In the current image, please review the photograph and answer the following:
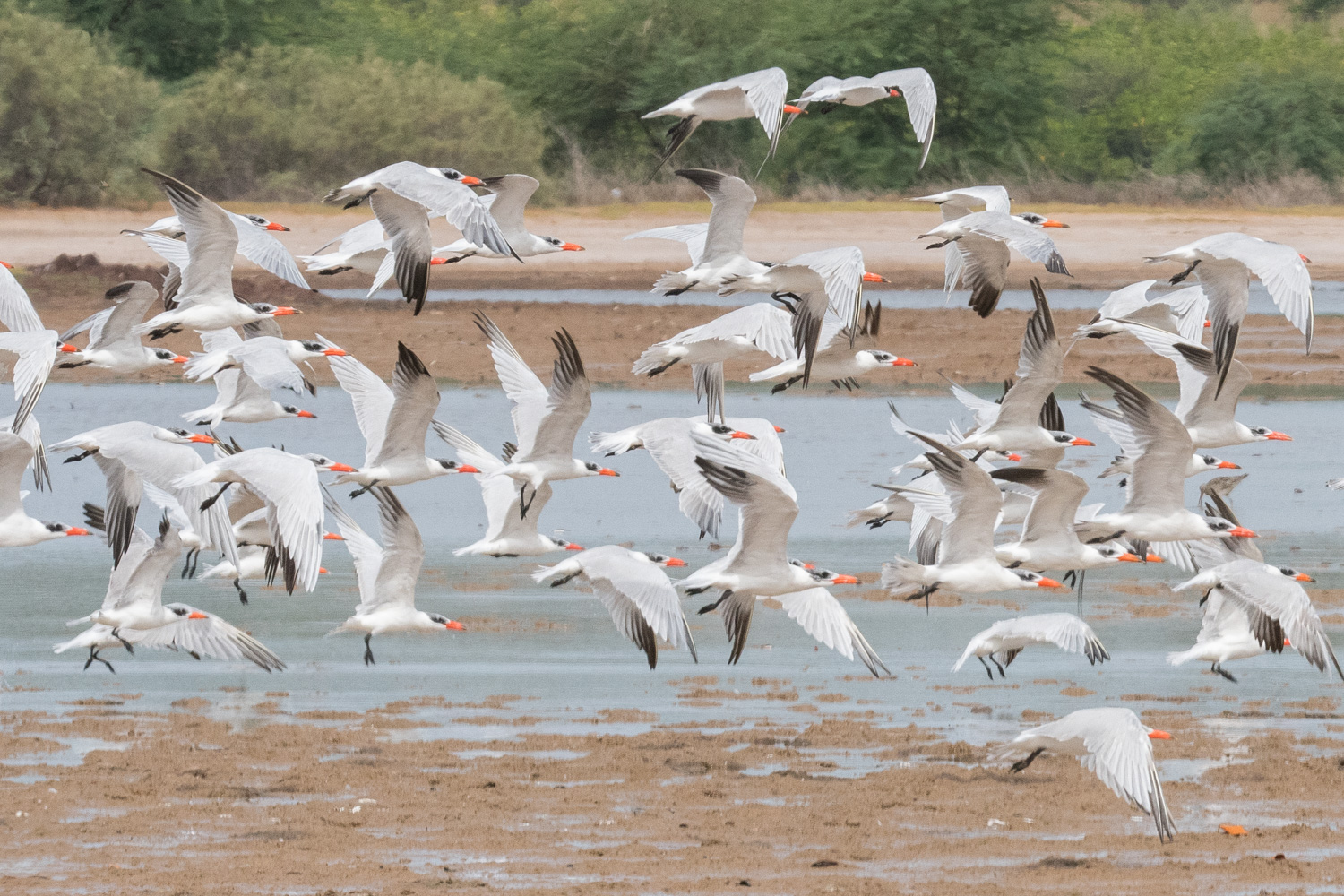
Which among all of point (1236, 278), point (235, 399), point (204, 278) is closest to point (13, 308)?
point (204, 278)

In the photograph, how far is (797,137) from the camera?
40.3 metres

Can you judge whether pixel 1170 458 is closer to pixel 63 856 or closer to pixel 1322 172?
pixel 63 856

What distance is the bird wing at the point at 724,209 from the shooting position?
11914 millimetres

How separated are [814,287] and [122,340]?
13.9 ft

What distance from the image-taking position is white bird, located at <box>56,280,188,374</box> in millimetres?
12758

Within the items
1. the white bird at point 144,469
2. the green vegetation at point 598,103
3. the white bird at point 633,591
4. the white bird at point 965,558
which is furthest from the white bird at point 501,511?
the green vegetation at point 598,103

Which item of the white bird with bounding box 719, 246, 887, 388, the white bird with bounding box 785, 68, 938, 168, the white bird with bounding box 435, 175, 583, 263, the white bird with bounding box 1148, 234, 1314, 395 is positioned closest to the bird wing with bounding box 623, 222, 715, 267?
the white bird with bounding box 435, 175, 583, 263

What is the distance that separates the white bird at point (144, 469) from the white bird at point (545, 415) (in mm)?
1645

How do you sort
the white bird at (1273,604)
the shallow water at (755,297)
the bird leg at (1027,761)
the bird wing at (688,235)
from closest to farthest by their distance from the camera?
1. the bird leg at (1027,761)
2. the white bird at (1273,604)
3. the bird wing at (688,235)
4. the shallow water at (755,297)

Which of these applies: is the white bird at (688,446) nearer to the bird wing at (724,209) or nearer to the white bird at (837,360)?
the white bird at (837,360)

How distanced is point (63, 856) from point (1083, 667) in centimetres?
632

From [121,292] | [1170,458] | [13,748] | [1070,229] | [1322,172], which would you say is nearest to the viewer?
[13,748]

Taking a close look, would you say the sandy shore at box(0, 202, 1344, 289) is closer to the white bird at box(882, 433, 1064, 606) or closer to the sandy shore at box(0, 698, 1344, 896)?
the white bird at box(882, 433, 1064, 606)

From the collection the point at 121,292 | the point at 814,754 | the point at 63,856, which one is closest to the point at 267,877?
the point at 63,856
